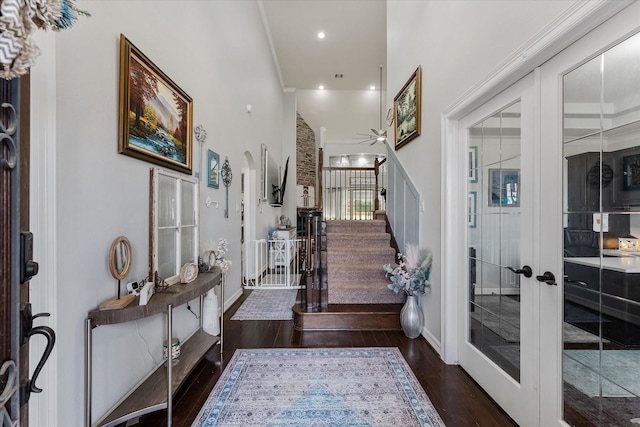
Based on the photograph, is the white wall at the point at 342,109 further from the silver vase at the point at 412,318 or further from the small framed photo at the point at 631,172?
the small framed photo at the point at 631,172

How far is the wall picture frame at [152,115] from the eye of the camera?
5.83ft

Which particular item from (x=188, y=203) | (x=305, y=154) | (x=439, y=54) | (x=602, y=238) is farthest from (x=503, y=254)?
(x=305, y=154)

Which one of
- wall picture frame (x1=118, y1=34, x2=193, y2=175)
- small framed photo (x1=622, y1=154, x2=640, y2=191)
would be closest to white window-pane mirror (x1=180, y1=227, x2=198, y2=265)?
wall picture frame (x1=118, y1=34, x2=193, y2=175)

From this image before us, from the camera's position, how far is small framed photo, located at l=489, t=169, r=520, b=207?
5.89 ft

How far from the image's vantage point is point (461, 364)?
2352 millimetres

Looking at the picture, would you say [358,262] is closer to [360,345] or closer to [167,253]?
[360,345]

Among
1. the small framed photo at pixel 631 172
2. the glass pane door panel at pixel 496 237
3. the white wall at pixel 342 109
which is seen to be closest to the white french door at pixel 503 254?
the glass pane door panel at pixel 496 237

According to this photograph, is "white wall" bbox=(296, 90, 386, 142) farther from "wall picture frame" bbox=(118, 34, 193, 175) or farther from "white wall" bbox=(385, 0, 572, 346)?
"wall picture frame" bbox=(118, 34, 193, 175)

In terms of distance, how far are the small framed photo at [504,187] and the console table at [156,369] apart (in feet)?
7.35

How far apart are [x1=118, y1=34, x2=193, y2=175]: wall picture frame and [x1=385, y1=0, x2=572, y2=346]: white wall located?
2356 millimetres

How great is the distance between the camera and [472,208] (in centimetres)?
226

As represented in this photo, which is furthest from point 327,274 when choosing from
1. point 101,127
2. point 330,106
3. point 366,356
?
point 330,106

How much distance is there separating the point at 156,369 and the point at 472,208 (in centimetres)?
275

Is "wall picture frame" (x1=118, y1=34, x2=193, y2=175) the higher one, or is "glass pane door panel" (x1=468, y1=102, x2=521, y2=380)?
"wall picture frame" (x1=118, y1=34, x2=193, y2=175)
